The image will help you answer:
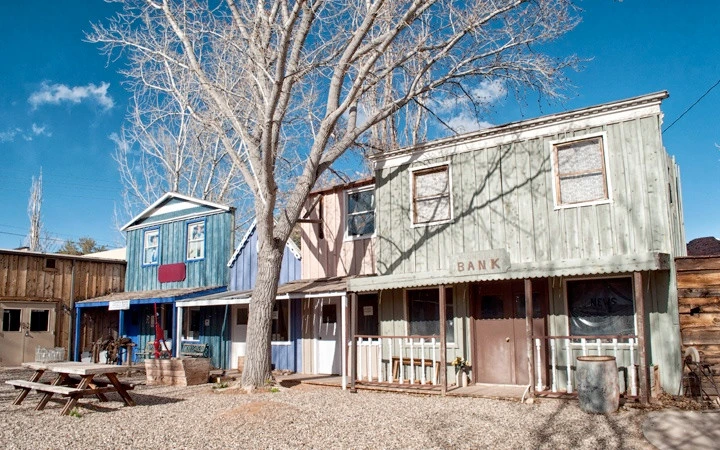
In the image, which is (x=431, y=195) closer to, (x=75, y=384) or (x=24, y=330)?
(x=75, y=384)

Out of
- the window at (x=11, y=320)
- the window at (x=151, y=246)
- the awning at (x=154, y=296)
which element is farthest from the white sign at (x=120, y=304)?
the window at (x=11, y=320)

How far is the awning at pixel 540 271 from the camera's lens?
30.9ft

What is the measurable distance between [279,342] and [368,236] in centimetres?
391

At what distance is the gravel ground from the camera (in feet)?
24.9

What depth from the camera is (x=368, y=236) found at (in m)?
15.0

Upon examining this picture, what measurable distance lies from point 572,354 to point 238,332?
979cm

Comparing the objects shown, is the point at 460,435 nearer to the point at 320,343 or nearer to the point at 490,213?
the point at 490,213

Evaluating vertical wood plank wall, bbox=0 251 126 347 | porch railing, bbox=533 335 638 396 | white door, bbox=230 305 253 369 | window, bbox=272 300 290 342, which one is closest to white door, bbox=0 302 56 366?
vertical wood plank wall, bbox=0 251 126 347

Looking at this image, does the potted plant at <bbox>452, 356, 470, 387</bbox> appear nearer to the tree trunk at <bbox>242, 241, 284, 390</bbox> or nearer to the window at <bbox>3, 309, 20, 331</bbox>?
the tree trunk at <bbox>242, 241, 284, 390</bbox>

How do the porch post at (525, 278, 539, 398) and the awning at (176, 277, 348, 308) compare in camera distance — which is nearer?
the porch post at (525, 278, 539, 398)

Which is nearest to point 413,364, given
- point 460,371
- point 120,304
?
point 460,371

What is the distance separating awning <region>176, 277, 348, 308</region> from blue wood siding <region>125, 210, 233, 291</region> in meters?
1.77

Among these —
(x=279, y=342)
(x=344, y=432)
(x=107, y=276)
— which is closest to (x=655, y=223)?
(x=344, y=432)

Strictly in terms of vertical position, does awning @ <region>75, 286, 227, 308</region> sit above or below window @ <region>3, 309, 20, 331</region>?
above
